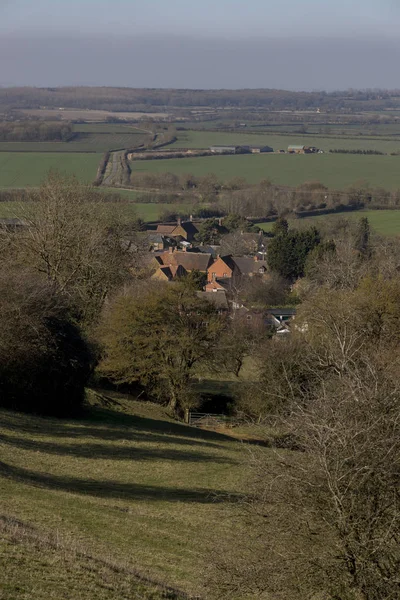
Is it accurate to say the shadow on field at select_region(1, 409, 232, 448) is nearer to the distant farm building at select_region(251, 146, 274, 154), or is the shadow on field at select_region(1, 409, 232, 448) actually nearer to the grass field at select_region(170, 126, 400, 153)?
the grass field at select_region(170, 126, 400, 153)

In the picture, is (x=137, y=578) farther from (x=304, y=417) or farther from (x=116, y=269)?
(x=116, y=269)

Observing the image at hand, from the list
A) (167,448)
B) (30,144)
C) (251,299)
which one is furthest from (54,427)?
(30,144)

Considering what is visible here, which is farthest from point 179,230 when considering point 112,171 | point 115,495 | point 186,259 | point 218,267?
point 115,495

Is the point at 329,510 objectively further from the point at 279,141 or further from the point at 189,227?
the point at 279,141

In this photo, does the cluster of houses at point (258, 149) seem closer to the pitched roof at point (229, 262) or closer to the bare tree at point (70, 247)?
the pitched roof at point (229, 262)

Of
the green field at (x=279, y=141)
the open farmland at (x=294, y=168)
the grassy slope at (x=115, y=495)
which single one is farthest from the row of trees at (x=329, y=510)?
the green field at (x=279, y=141)
